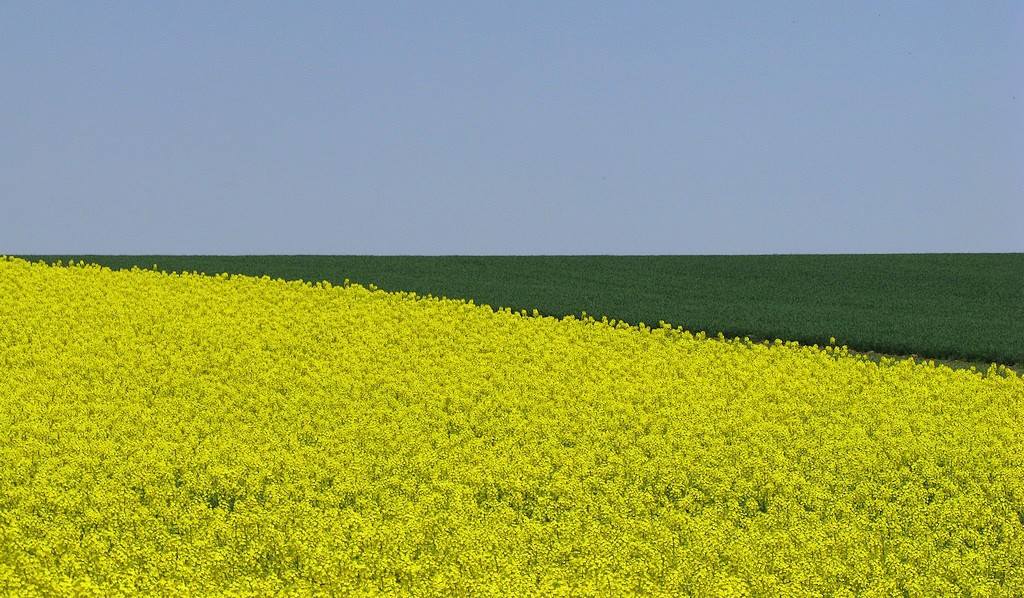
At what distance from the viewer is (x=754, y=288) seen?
127 ft

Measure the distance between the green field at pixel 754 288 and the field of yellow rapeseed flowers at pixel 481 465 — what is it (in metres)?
4.51

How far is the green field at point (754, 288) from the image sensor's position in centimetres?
2734

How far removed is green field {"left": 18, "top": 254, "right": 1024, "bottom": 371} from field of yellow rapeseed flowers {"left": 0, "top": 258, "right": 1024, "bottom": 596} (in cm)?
451

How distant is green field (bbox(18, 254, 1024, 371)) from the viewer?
89.7 ft

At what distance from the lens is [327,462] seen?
1340cm

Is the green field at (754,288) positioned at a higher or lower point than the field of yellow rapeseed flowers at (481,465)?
higher

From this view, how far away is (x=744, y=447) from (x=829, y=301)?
71.0ft

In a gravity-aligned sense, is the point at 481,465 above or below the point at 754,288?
below

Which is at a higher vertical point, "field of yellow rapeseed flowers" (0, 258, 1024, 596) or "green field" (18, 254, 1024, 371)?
"green field" (18, 254, 1024, 371)

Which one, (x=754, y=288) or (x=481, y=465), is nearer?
(x=481, y=465)

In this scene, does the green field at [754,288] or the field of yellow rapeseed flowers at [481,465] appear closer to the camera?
the field of yellow rapeseed flowers at [481,465]

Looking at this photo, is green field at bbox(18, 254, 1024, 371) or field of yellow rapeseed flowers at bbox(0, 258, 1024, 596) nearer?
field of yellow rapeseed flowers at bbox(0, 258, 1024, 596)

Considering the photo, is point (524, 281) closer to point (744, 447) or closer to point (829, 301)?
point (829, 301)

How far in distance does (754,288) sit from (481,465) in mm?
26603
